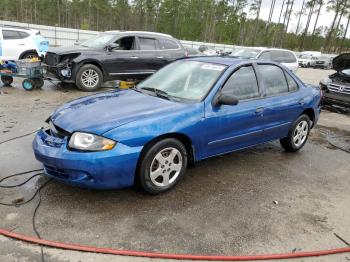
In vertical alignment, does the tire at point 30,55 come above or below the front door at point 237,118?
below

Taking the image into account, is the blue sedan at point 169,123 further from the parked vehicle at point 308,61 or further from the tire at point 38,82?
the parked vehicle at point 308,61

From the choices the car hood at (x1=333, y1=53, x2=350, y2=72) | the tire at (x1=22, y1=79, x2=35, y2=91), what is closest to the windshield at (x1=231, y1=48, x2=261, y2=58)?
the car hood at (x1=333, y1=53, x2=350, y2=72)

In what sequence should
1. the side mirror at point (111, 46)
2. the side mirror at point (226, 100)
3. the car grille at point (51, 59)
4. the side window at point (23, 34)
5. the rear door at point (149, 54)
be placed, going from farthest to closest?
the side window at point (23, 34), the rear door at point (149, 54), the side mirror at point (111, 46), the car grille at point (51, 59), the side mirror at point (226, 100)

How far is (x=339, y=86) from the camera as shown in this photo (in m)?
9.90

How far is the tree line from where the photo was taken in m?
59.9

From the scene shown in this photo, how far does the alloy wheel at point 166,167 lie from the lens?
3877 millimetres

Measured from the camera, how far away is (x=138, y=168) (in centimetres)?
375

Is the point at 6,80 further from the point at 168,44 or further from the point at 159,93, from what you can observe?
the point at 159,93

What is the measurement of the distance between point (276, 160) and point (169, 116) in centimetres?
239

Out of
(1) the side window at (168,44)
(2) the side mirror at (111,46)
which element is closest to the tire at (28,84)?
(2) the side mirror at (111,46)

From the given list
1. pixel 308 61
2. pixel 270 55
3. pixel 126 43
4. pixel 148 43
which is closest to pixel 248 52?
pixel 270 55

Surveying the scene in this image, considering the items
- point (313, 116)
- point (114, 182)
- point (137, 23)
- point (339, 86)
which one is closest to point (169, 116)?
point (114, 182)

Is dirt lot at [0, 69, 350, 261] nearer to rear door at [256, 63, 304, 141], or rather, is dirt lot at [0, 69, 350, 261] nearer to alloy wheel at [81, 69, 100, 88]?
rear door at [256, 63, 304, 141]

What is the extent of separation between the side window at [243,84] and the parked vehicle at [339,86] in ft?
19.8
